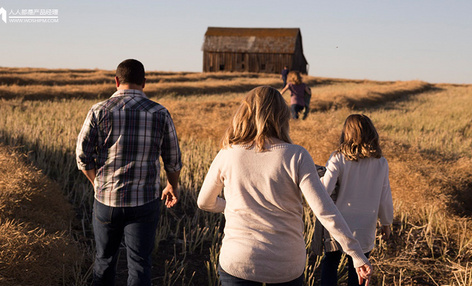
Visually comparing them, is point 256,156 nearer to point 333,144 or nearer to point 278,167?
point 278,167

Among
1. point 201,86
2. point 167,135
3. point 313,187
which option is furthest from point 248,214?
point 201,86

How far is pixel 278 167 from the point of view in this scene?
1.74m

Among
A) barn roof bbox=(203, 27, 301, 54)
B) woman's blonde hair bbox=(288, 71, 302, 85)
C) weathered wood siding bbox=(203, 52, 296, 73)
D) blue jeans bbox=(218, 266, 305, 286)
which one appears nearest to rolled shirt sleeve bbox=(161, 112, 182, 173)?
blue jeans bbox=(218, 266, 305, 286)

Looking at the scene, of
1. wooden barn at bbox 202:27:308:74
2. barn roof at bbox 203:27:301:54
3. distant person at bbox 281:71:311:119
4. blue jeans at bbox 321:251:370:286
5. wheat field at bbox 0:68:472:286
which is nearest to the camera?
blue jeans at bbox 321:251:370:286

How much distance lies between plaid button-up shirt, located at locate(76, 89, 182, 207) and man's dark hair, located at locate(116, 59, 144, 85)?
0.07 m

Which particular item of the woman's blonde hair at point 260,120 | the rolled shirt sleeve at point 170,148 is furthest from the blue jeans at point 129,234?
the woman's blonde hair at point 260,120

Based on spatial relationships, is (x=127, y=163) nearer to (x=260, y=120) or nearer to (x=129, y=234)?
(x=129, y=234)

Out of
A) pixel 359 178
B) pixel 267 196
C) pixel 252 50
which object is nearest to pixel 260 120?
pixel 267 196

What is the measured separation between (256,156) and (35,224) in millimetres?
2929

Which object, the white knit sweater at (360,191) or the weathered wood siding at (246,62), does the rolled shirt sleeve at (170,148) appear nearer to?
the white knit sweater at (360,191)

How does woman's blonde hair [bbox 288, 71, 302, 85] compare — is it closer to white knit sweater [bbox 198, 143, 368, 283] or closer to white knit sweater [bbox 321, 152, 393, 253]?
white knit sweater [bbox 321, 152, 393, 253]

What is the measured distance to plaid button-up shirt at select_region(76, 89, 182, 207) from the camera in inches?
104

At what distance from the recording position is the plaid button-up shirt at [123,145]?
2629mm

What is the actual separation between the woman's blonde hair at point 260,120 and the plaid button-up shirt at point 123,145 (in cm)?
99
